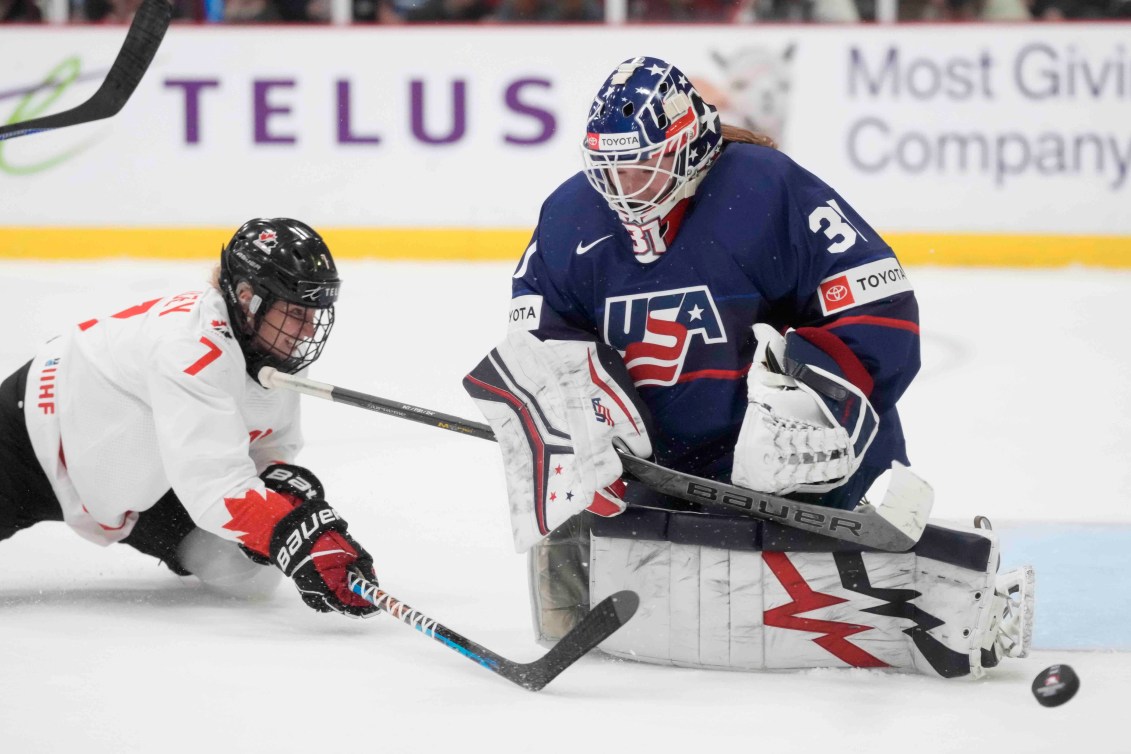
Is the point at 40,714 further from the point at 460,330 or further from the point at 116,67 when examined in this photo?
the point at 460,330

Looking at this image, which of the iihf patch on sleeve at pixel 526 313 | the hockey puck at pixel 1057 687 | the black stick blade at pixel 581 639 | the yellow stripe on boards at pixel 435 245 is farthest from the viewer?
the yellow stripe on boards at pixel 435 245

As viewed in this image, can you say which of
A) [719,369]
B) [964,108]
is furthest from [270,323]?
[964,108]

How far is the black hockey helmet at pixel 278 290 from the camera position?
2617 mm

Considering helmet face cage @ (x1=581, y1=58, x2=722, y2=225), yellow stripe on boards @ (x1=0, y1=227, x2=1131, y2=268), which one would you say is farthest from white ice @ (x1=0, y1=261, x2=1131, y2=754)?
yellow stripe on boards @ (x1=0, y1=227, x2=1131, y2=268)

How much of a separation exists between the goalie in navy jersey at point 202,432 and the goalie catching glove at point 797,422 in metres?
0.75

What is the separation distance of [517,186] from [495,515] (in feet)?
12.9

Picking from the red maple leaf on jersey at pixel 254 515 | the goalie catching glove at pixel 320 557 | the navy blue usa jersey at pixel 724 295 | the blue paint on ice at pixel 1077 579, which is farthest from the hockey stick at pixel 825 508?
the red maple leaf on jersey at pixel 254 515

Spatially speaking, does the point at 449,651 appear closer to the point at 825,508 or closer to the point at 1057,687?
the point at 825,508

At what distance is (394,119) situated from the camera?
7.20 m

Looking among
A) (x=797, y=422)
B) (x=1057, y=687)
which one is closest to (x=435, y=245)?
(x=797, y=422)

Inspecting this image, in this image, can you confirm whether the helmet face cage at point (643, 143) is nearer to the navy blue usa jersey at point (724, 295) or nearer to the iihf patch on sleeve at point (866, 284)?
the navy blue usa jersey at point (724, 295)

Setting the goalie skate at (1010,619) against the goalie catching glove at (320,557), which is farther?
the goalie catching glove at (320,557)

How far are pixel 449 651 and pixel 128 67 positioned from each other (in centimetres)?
156

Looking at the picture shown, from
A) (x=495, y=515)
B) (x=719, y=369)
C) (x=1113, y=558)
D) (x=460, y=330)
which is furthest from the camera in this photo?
(x=460, y=330)
